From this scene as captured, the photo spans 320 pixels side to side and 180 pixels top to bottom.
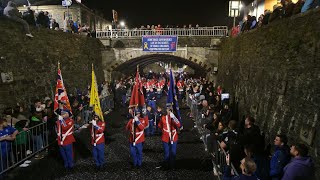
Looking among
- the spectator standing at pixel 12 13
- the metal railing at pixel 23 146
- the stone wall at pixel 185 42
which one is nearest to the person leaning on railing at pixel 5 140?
the metal railing at pixel 23 146

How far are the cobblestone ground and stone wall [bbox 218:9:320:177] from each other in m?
2.48

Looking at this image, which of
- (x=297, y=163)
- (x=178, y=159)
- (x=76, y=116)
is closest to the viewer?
(x=297, y=163)

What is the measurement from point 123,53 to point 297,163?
18.1 m

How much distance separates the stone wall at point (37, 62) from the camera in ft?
34.7

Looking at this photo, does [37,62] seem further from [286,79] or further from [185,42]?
[185,42]

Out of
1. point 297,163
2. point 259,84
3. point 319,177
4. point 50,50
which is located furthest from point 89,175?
point 50,50

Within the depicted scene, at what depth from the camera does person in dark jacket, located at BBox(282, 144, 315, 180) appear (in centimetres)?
421

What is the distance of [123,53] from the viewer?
826 inches

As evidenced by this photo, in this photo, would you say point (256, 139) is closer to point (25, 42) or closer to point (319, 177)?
point (319, 177)

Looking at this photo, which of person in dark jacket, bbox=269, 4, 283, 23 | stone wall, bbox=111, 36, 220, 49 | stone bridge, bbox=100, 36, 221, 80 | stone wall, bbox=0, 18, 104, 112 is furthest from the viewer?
stone bridge, bbox=100, 36, 221, 80

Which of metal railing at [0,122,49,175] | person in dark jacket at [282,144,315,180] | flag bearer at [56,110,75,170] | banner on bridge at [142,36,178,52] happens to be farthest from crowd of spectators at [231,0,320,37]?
banner on bridge at [142,36,178,52]

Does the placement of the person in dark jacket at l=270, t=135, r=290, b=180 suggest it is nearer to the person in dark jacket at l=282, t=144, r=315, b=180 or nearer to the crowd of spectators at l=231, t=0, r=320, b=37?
the person in dark jacket at l=282, t=144, r=315, b=180

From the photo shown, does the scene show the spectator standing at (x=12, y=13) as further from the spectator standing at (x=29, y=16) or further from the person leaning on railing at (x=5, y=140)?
the person leaning on railing at (x=5, y=140)

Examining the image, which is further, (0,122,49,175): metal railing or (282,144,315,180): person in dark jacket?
(0,122,49,175): metal railing
